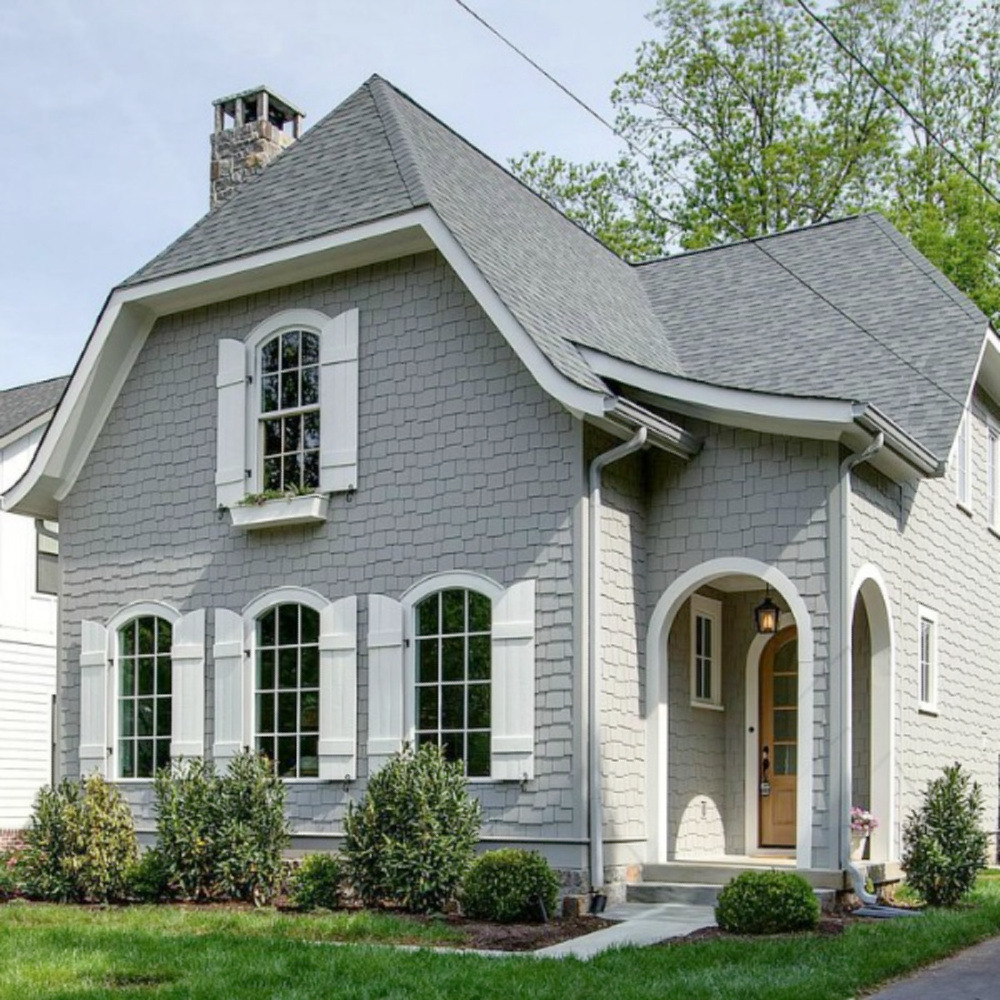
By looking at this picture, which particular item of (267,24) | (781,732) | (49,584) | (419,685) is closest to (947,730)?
(781,732)

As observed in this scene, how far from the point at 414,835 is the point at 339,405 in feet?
13.3

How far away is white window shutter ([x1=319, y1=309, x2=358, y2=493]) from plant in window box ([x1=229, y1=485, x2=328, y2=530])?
7.2 inches

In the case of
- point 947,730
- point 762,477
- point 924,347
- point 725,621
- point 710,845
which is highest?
point 924,347

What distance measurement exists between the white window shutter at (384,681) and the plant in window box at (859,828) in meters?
3.76

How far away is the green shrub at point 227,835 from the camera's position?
40.6ft

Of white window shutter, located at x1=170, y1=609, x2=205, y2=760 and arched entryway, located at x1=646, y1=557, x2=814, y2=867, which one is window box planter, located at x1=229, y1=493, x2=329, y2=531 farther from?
arched entryway, located at x1=646, y1=557, x2=814, y2=867

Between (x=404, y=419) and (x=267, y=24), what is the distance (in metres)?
4.41

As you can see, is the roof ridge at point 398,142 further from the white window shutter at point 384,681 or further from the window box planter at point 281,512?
the white window shutter at point 384,681

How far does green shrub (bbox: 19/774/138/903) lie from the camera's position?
1288 centimetres

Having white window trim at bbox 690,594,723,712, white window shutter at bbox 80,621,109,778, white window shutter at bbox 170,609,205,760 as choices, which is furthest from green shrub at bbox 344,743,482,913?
white window shutter at bbox 80,621,109,778

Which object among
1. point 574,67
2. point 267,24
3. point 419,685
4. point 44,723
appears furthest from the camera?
point 44,723

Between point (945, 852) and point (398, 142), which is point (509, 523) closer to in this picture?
point (398, 142)

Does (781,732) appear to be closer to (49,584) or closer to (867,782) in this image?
(867,782)

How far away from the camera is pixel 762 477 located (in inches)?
488
